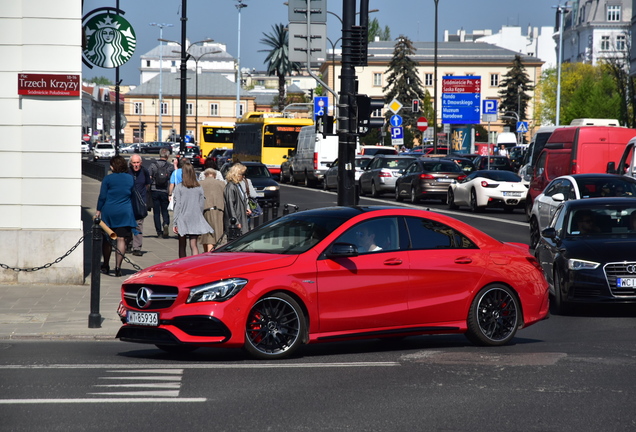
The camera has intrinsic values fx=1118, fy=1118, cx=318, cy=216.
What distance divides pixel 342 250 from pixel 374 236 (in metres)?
0.65

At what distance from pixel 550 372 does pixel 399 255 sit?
5.90ft

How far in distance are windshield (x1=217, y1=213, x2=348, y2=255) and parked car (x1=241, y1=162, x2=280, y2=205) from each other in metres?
21.9

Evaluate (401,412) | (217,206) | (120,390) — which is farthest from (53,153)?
(401,412)

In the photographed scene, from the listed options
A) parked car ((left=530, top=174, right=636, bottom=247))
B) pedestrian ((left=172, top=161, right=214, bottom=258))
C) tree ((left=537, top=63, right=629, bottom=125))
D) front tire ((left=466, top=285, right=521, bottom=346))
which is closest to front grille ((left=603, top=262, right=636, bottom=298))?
front tire ((left=466, top=285, right=521, bottom=346))

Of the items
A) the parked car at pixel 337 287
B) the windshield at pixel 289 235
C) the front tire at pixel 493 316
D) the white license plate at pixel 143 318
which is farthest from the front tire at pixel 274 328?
the front tire at pixel 493 316

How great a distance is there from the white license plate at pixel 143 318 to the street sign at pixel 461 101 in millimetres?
59847

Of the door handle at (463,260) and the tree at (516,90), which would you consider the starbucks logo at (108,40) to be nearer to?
the door handle at (463,260)

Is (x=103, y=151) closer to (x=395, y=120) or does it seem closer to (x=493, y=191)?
(x=395, y=120)

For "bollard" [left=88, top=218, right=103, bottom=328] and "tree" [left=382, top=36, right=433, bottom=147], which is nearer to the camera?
"bollard" [left=88, top=218, right=103, bottom=328]

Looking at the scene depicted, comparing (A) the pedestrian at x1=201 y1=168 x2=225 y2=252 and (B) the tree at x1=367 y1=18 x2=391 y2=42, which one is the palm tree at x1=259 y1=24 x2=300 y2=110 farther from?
(A) the pedestrian at x1=201 y1=168 x2=225 y2=252

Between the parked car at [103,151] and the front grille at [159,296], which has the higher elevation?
the parked car at [103,151]

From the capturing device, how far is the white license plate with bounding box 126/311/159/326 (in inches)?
359

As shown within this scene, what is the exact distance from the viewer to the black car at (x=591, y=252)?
12.8m

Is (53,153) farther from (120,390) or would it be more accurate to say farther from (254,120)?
(254,120)
